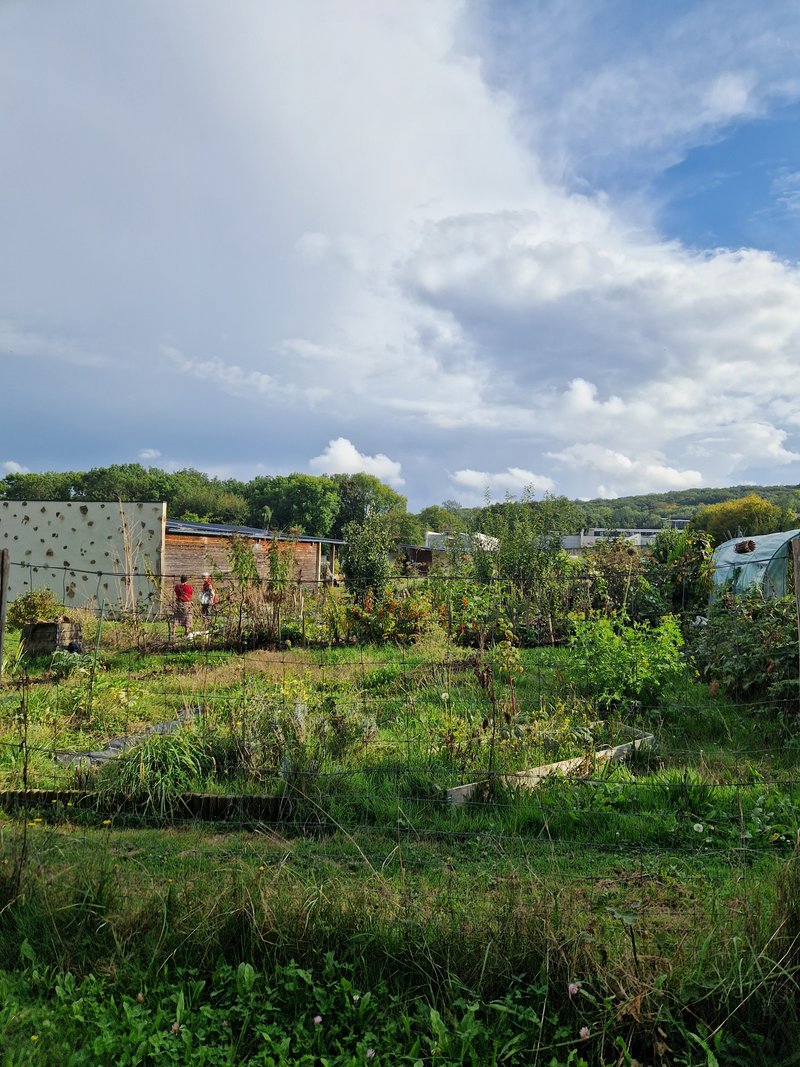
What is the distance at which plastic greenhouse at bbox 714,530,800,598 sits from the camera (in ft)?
37.5

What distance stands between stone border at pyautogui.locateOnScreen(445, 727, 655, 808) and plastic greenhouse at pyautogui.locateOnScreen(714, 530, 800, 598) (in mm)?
6693

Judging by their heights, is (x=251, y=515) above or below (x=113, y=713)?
above

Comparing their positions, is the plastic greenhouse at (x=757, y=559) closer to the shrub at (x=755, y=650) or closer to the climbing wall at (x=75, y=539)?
the shrub at (x=755, y=650)

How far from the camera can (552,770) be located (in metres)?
4.63

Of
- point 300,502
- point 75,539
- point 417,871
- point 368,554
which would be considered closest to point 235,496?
point 300,502

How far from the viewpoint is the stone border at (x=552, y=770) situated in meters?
4.41

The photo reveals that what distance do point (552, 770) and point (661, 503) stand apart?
309 ft

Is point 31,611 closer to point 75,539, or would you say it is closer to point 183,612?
point 183,612

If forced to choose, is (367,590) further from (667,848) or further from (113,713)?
(667,848)

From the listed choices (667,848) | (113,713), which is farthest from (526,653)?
(667,848)

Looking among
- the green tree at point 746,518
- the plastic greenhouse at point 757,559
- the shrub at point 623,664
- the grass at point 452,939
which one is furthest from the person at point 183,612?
the green tree at point 746,518

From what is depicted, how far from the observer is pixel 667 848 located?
12.3 ft

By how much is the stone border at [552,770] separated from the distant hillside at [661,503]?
202 feet

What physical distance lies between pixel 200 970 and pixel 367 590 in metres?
8.93
